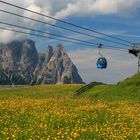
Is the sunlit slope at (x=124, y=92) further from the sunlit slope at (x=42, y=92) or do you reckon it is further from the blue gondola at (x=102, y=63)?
the sunlit slope at (x=42, y=92)

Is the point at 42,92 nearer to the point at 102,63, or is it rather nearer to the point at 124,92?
the point at 124,92

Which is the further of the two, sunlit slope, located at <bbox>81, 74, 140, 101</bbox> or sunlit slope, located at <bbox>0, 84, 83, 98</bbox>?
sunlit slope, located at <bbox>0, 84, 83, 98</bbox>

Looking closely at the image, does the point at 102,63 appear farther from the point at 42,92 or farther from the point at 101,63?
the point at 42,92

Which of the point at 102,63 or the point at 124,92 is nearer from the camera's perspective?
the point at 102,63

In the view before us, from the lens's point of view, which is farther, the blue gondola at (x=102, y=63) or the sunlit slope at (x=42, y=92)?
the sunlit slope at (x=42, y=92)

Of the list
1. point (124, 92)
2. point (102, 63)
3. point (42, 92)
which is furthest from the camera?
point (42, 92)

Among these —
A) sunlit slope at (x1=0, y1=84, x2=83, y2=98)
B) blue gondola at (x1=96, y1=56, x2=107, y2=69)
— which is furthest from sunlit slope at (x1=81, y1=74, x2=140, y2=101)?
sunlit slope at (x1=0, y1=84, x2=83, y2=98)

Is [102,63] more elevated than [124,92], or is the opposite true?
[102,63]

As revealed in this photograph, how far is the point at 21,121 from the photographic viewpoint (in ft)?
90.8

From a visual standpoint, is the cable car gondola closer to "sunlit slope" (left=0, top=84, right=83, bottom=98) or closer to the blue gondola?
the blue gondola

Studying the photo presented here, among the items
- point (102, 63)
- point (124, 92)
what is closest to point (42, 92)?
point (124, 92)

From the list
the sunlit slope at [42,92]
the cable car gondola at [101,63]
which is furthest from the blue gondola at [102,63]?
the sunlit slope at [42,92]

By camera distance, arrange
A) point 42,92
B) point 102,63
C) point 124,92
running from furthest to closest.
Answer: point 42,92
point 124,92
point 102,63

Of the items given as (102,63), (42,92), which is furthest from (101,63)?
(42,92)
